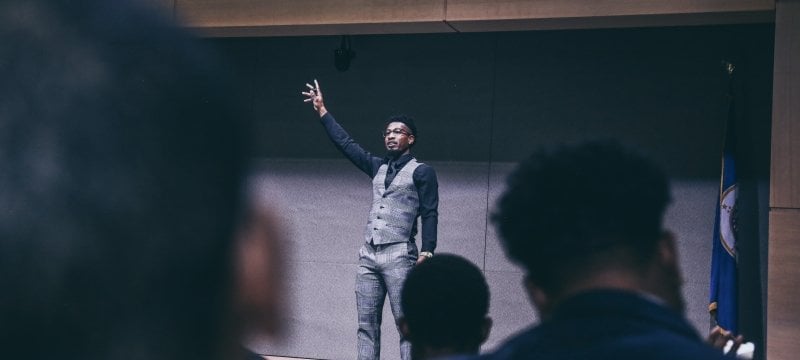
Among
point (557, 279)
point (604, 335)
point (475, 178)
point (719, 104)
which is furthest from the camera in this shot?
point (475, 178)

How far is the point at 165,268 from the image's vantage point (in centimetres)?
26

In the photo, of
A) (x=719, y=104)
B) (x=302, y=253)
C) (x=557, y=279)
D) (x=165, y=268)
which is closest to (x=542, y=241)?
(x=557, y=279)

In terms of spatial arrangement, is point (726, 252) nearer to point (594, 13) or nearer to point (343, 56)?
point (594, 13)

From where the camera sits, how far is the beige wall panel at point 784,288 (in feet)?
14.5

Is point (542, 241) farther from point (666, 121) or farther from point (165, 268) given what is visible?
point (666, 121)

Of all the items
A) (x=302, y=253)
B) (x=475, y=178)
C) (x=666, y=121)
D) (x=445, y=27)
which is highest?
(x=445, y=27)

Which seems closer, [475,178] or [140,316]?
[140,316]

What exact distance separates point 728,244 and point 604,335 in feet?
15.3

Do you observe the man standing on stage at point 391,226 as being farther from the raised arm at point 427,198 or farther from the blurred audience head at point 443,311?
the blurred audience head at point 443,311

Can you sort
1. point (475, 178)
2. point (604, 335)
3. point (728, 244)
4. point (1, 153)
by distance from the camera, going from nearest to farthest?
point (1, 153), point (604, 335), point (728, 244), point (475, 178)

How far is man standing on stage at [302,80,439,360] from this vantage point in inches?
169

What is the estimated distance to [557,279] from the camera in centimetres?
78

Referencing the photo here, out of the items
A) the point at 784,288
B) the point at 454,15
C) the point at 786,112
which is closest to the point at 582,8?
the point at 454,15

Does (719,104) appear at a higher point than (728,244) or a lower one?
higher
